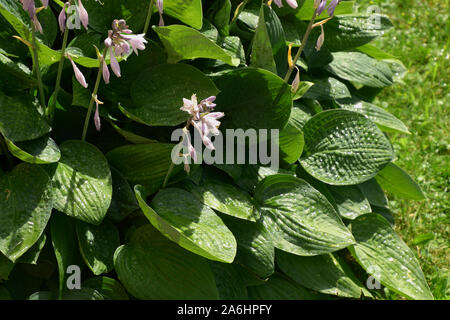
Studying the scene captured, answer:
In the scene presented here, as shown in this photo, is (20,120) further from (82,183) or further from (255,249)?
(255,249)

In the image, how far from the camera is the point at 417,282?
9.36 feet

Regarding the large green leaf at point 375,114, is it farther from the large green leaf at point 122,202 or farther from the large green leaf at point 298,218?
the large green leaf at point 122,202

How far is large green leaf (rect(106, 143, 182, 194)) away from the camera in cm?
252

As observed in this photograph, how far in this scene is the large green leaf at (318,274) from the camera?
8.99 ft

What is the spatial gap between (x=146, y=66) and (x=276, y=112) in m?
0.59

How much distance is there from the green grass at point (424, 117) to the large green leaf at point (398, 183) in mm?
181

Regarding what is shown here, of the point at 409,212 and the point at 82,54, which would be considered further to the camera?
the point at 409,212

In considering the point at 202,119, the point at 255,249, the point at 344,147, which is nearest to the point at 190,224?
the point at 255,249

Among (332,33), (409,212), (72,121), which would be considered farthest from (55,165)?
(409,212)

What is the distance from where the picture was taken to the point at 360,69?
3.52 meters

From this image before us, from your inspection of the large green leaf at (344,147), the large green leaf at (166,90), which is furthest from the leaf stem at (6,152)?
the large green leaf at (344,147)

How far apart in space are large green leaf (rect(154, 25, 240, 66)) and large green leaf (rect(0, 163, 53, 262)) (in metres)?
0.71
